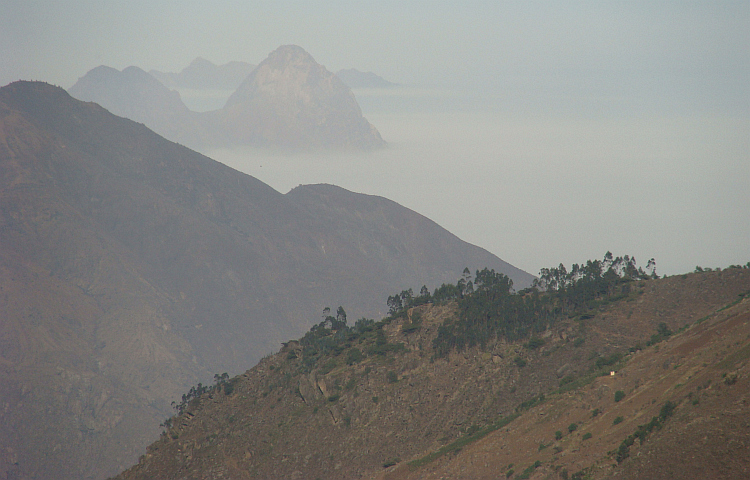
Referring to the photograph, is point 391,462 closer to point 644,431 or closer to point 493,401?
point 493,401

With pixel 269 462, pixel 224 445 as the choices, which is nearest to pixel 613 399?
pixel 269 462

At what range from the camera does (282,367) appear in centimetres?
15588

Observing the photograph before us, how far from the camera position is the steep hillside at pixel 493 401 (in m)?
79.6

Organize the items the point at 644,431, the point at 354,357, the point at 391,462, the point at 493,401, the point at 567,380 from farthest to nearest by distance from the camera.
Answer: the point at 354,357
the point at 493,401
the point at 567,380
the point at 391,462
the point at 644,431

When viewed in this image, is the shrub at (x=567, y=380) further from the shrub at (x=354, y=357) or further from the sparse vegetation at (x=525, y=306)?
the shrub at (x=354, y=357)

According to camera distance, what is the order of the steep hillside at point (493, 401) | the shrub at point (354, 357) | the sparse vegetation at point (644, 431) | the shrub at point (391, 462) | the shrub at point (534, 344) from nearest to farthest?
the sparse vegetation at point (644, 431), the steep hillside at point (493, 401), the shrub at point (391, 462), the shrub at point (534, 344), the shrub at point (354, 357)

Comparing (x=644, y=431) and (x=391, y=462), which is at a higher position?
(x=391, y=462)

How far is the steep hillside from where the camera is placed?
7962cm

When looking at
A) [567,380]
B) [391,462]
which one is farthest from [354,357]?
[567,380]

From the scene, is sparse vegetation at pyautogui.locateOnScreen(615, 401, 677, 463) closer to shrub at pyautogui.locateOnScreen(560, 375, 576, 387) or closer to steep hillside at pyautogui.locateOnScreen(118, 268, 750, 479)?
steep hillside at pyautogui.locateOnScreen(118, 268, 750, 479)

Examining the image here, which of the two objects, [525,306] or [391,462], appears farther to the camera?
[525,306]

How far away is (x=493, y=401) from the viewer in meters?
124

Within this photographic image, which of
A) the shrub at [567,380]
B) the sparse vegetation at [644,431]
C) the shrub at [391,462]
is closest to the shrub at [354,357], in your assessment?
the shrub at [391,462]

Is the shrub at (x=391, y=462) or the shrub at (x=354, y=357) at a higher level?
the shrub at (x=354, y=357)
